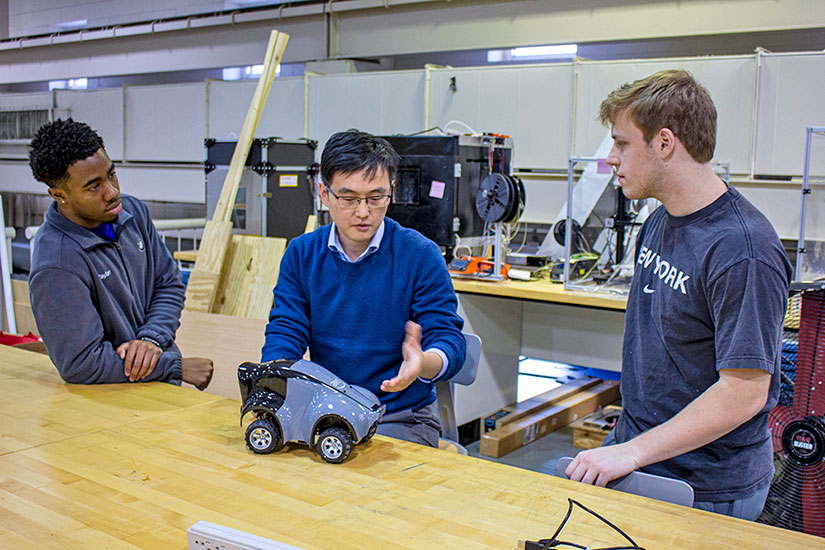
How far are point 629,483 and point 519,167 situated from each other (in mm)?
4713

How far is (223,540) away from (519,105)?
527cm

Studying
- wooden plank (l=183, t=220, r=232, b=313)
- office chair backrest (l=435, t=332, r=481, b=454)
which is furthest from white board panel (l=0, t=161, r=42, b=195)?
office chair backrest (l=435, t=332, r=481, b=454)

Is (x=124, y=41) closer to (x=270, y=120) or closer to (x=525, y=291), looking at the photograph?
(x=270, y=120)

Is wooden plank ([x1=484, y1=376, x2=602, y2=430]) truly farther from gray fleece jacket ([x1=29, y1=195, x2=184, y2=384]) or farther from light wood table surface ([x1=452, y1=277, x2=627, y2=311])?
gray fleece jacket ([x1=29, y1=195, x2=184, y2=384])

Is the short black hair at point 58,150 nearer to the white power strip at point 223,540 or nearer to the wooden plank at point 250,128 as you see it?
the white power strip at point 223,540

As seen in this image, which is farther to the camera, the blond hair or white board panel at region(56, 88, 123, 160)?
white board panel at region(56, 88, 123, 160)

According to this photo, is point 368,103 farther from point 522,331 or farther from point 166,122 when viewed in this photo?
point 522,331

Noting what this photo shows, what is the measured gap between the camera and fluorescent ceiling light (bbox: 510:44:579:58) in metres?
7.04

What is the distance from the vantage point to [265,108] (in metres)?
7.44

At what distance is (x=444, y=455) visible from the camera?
164 centimetres

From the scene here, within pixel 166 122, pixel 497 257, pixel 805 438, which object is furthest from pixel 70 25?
pixel 805 438

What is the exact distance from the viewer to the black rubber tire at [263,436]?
63.9 inches

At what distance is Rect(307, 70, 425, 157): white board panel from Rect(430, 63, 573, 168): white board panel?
0.72ft

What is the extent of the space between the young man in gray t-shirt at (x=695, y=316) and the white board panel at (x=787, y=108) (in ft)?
12.3
